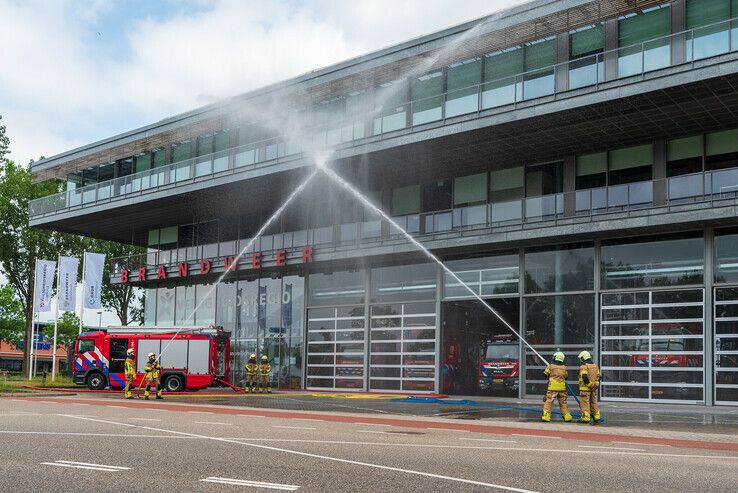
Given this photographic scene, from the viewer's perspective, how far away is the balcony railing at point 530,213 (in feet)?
87.0

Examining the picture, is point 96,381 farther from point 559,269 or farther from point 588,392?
point 588,392

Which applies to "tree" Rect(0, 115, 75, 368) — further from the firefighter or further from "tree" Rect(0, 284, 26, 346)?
the firefighter

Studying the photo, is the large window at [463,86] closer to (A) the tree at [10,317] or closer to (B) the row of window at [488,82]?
(B) the row of window at [488,82]

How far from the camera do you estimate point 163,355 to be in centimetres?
3581

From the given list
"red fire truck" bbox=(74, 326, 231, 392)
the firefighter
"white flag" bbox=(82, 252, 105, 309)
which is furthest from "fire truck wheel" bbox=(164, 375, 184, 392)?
the firefighter

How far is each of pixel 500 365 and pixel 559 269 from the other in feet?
14.4

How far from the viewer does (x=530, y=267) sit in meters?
31.0

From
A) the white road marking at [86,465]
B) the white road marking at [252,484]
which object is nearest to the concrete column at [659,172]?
the white road marking at [252,484]

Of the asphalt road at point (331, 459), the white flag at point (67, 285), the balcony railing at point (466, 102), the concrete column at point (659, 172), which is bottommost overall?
the asphalt road at point (331, 459)

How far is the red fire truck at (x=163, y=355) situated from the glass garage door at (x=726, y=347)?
20.5m

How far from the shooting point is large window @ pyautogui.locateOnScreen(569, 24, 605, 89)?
26891 mm

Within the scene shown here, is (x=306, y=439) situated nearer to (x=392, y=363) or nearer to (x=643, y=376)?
(x=643, y=376)

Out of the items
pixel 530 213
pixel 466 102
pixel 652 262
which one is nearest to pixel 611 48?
pixel 466 102

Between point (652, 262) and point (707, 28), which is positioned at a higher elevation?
point (707, 28)
